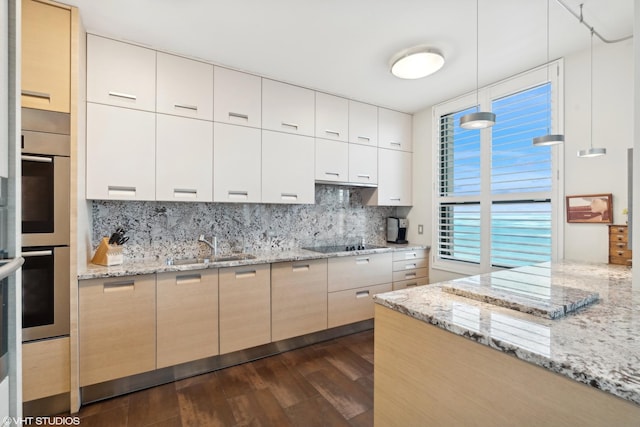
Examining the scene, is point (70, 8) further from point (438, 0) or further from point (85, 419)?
point (85, 419)

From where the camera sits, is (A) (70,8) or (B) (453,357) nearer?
(B) (453,357)

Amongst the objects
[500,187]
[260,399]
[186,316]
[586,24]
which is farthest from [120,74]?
[500,187]

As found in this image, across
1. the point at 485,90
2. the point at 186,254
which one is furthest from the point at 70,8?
the point at 485,90

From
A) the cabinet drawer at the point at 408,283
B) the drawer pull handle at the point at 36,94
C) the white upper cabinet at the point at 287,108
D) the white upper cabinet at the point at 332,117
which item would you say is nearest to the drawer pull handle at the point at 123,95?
the drawer pull handle at the point at 36,94

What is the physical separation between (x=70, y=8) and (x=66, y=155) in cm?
91

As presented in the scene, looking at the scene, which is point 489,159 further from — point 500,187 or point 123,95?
point 123,95

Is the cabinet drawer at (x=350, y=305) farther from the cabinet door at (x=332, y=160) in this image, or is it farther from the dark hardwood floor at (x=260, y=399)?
the cabinet door at (x=332, y=160)

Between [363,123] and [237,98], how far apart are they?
1.42 metres

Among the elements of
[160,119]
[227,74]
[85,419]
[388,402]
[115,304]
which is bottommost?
Answer: [85,419]

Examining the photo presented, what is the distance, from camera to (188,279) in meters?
2.05

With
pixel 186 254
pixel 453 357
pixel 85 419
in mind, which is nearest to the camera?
pixel 453 357

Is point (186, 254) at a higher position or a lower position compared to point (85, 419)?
higher

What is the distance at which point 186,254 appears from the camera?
2.50 metres

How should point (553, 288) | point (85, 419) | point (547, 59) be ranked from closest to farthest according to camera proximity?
point (553, 288) → point (85, 419) → point (547, 59)
